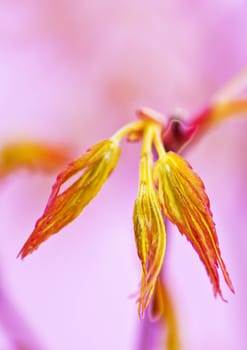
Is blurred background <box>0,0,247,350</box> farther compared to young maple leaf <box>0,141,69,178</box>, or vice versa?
blurred background <box>0,0,247,350</box>

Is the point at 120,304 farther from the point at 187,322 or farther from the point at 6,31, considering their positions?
the point at 6,31

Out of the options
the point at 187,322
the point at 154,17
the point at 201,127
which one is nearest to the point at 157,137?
the point at 201,127

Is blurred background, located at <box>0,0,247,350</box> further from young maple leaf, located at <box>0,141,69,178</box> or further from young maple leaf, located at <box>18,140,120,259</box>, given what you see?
young maple leaf, located at <box>18,140,120,259</box>

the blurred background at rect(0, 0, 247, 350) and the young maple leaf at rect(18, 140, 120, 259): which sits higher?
the blurred background at rect(0, 0, 247, 350)

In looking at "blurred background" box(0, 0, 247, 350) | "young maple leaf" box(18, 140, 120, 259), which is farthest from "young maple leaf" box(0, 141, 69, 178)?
"young maple leaf" box(18, 140, 120, 259)

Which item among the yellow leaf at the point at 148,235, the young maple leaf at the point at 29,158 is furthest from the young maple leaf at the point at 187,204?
the young maple leaf at the point at 29,158

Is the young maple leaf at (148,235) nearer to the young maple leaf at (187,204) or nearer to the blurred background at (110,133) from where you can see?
the young maple leaf at (187,204)

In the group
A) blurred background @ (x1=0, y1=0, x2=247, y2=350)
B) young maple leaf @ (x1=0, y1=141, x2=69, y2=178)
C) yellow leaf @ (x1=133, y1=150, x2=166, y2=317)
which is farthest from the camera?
blurred background @ (x1=0, y1=0, x2=247, y2=350)

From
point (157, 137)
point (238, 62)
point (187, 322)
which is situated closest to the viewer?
point (157, 137)
